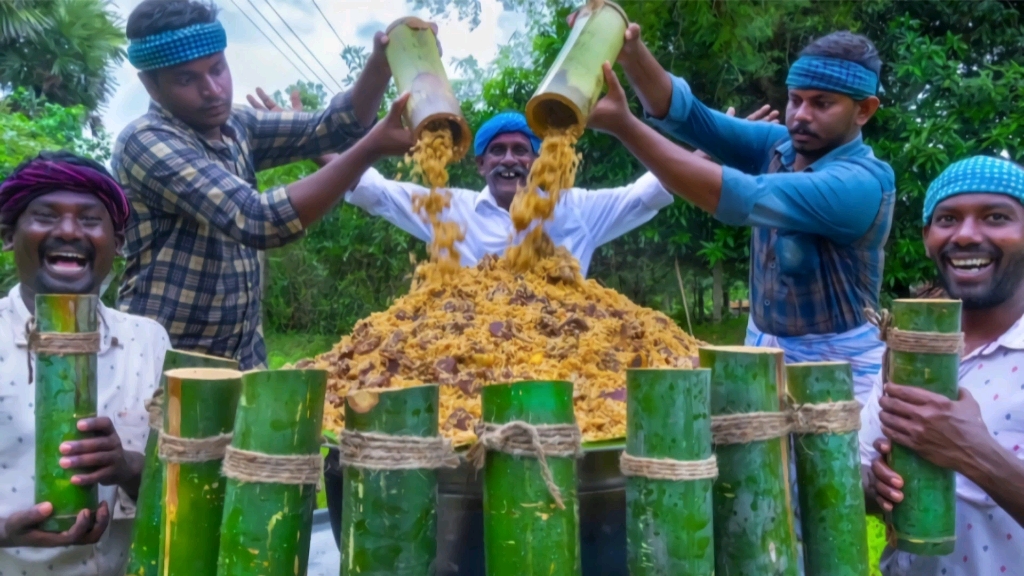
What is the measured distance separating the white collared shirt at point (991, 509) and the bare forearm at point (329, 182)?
1.66m

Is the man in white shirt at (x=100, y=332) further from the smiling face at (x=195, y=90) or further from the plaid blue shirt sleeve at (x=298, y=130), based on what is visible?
the plaid blue shirt sleeve at (x=298, y=130)

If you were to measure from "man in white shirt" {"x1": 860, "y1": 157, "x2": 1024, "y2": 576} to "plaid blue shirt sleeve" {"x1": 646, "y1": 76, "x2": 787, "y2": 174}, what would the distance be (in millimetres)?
1187

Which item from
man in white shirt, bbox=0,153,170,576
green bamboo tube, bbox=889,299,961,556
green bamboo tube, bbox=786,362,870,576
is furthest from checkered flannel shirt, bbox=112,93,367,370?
green bamboo tube, bbox=889,299,961,556

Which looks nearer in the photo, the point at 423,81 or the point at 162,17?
the point at 423,81

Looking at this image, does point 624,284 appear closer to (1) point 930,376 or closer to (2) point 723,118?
(2) point 723,118

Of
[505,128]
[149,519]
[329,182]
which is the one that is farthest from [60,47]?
[149,519]

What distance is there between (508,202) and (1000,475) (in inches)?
107

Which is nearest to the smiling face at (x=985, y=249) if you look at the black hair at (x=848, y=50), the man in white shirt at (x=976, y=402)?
the man in white shirt at (x=976, y=402)

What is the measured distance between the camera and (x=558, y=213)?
3.87 meters

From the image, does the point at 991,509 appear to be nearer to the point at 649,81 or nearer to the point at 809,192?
the point at 809,192

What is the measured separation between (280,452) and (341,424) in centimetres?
47

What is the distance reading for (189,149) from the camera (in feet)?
8.50

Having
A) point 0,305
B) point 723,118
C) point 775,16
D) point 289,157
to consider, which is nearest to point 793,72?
point 723,118

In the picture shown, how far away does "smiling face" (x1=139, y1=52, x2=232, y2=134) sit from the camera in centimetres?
270
